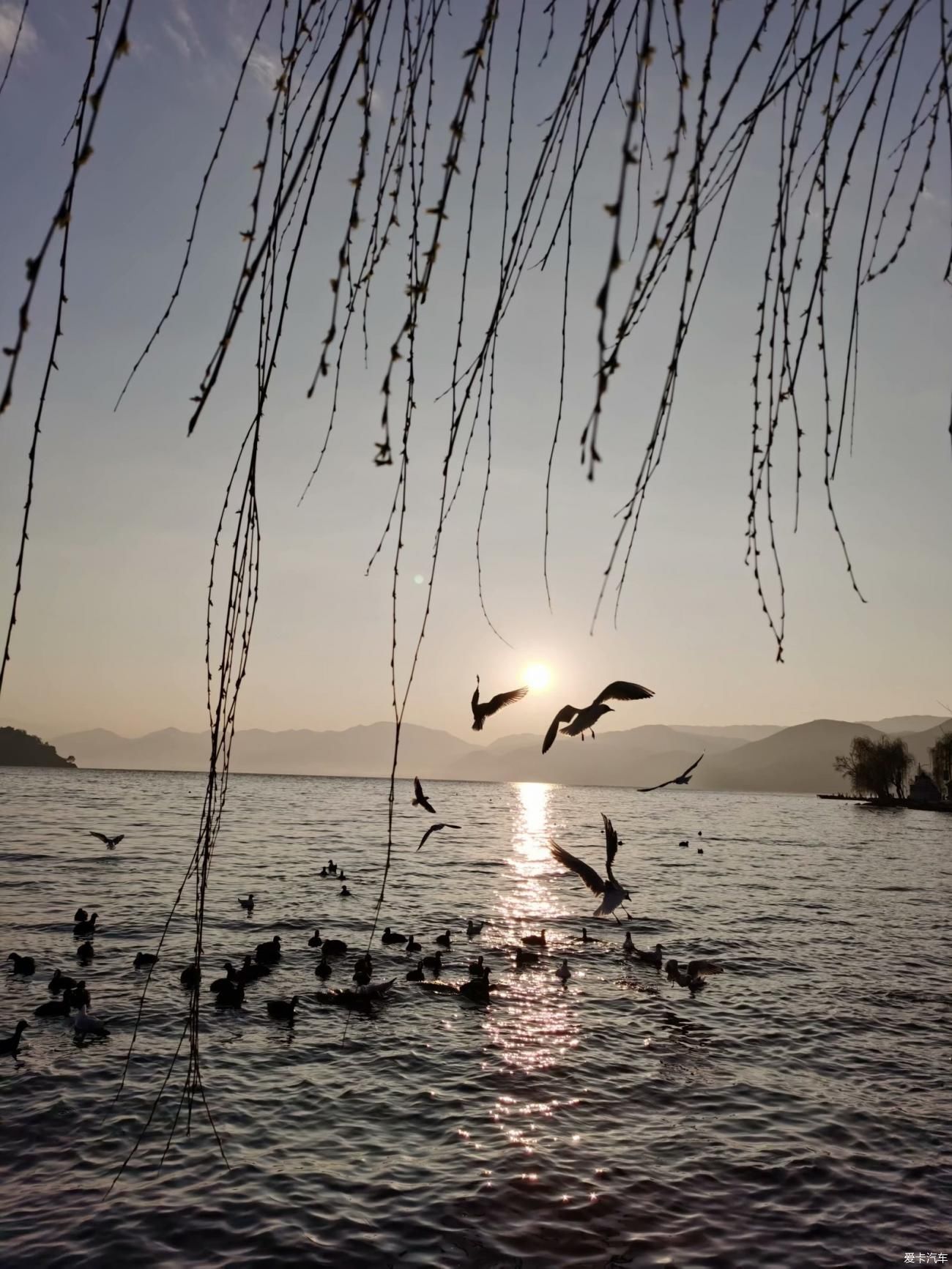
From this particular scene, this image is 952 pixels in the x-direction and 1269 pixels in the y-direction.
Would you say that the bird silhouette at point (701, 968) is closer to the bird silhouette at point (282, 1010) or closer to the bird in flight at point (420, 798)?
the bird silhouette at point (282, 1010)

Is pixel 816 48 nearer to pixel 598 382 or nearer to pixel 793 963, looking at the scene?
pixel 598 382

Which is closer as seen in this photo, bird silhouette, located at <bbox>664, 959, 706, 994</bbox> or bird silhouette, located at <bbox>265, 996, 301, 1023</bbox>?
bird silhouette, located at <bbox>265, 996, 301, 1023</bbox>

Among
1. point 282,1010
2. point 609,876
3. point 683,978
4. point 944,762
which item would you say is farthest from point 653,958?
point 944,762

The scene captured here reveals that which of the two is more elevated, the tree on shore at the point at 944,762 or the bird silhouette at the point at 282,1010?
the tree on shore at the point at 944,762

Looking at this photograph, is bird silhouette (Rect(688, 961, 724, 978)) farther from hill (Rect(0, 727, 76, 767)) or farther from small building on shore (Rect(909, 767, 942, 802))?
hill (Rect(0, 727, 76, 767))

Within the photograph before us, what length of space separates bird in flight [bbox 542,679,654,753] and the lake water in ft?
12.2

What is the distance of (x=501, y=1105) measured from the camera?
6.93 meters

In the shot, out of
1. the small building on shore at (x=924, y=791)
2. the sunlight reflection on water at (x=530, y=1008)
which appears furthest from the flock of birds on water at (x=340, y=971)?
the small building on shore at (x=924, y=791)

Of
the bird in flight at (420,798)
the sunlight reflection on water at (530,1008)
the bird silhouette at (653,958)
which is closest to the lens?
the bird in flight at (420,798)

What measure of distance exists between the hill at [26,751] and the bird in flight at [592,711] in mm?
154866

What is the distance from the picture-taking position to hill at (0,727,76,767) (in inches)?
5600

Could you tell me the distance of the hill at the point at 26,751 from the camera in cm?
14225

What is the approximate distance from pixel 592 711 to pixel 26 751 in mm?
159404

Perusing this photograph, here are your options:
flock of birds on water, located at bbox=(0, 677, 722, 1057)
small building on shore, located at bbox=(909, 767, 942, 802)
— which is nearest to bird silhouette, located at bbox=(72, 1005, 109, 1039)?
flock of birds on water, located at bbox=(0, 677, 722, 1057)
